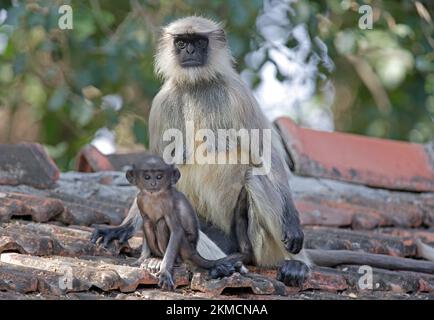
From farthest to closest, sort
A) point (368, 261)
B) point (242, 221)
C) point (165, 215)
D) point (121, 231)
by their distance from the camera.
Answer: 1. point (368, 261)
2. point (242, 221)
3. point (121, 231)
4. point (165, 215)

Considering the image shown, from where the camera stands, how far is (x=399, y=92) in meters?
12.5

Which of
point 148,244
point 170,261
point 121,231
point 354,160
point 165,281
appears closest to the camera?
point 165,281

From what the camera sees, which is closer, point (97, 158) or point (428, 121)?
point (97, 158)

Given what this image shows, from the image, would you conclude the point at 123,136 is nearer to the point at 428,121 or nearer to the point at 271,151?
the point at 428,121

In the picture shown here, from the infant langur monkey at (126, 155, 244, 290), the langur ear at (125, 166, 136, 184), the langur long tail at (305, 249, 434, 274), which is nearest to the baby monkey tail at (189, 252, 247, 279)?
the infant langur monkey at (126, 155, 244, 290)

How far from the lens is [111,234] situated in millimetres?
5059

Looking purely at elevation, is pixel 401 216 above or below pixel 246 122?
below

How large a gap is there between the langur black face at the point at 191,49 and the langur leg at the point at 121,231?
2.84ft

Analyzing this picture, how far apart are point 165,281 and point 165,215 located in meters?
0.45

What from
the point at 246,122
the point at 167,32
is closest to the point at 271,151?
the point at 246,122

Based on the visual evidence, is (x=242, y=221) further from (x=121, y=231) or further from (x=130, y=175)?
(x=130, y=175)

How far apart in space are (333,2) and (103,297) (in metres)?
6.30

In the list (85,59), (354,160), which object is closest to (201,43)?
(354,160)

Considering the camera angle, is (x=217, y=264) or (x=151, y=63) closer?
(x=217, y=264)
